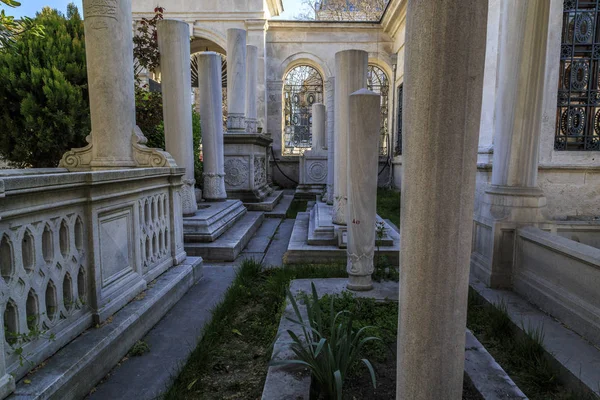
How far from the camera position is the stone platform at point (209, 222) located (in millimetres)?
5594

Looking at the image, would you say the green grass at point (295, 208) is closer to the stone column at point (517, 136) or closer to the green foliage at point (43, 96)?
the green foliage at point (43, 96)

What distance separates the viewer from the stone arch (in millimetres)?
14867

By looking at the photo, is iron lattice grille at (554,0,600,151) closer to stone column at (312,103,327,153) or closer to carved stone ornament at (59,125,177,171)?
carved stone ornament at (59,125,177,171)

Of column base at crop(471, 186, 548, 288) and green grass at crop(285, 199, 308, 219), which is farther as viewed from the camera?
green grass at crop(285, 199, 308, 219)

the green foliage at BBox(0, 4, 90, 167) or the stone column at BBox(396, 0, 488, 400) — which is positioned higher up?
the green foliage at BBox(0, 4, 90, 167)

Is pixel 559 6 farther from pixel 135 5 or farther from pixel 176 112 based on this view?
pixel 135 5

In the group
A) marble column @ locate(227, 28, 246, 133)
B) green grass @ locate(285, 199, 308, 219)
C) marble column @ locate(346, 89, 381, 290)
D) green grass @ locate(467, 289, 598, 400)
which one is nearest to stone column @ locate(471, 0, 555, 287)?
green grass @ locate(467, 289, 598, 400)

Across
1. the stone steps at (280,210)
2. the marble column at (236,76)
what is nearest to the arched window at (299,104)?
the stone steps at (280,210)

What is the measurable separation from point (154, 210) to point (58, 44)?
16.3 feet

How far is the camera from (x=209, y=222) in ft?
19.1

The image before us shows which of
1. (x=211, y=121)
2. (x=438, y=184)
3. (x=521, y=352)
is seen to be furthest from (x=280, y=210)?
(x=438, y=184)

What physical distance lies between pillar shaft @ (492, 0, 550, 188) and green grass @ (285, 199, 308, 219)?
5.42m

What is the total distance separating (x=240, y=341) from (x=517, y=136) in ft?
11.2

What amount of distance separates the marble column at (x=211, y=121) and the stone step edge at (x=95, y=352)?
419 cm
